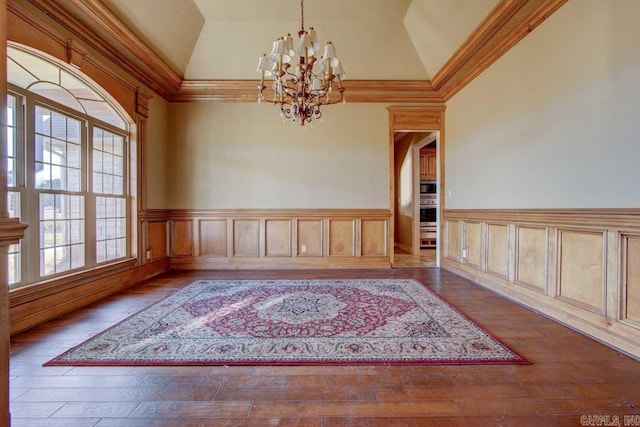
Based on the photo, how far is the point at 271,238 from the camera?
4996 millimetres

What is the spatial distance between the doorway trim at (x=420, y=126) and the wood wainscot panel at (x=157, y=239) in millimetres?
3920

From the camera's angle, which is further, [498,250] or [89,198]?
[498,250]

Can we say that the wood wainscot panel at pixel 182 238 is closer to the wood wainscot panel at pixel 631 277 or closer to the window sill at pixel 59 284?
the window sill at pixel 59 284

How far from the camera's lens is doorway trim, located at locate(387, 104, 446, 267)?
501cm

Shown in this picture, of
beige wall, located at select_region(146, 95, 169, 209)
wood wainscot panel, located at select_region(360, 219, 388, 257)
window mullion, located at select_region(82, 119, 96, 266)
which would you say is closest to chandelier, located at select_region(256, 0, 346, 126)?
window mullion, located at select_region(82, 119, 96, 266)

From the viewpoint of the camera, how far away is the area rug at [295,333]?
1969mm

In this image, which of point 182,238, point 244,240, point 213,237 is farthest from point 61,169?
point 244,240

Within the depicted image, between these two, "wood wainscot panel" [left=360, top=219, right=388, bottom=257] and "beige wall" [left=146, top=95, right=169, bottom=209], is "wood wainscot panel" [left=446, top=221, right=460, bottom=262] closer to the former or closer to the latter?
"wood wainscot panel" [left=360, top=219, right=388, bottom=257]

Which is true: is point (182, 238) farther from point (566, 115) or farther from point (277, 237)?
point (566, 115)

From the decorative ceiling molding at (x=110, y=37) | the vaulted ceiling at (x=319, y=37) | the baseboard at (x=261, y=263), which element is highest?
the vaulted ceiling at (x=319, y=37)

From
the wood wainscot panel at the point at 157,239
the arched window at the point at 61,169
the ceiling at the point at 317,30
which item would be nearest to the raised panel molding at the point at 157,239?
the wood wainscot panel at the point at 157,239

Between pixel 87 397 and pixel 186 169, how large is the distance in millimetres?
3979

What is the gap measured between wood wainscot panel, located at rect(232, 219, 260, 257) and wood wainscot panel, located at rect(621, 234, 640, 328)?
4.43 metres

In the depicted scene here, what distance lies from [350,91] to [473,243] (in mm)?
3132
